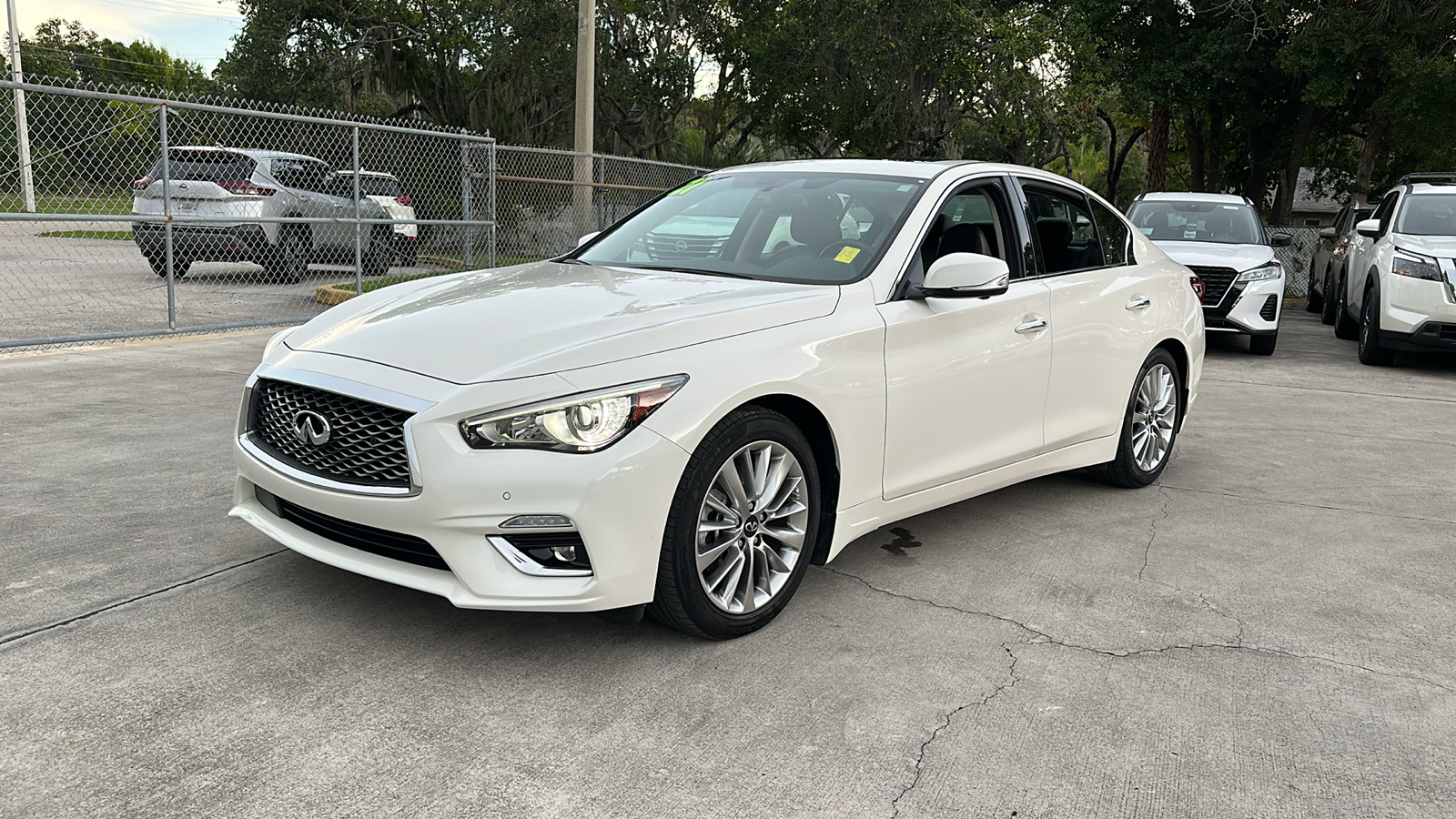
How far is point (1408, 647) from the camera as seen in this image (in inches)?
157

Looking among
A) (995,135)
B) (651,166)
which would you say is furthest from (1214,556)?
(995,135)

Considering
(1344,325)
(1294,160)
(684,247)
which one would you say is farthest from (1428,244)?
(1294,160)

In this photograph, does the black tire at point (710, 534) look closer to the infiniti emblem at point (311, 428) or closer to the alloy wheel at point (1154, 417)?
the infiniti emblem at point (311, 428)

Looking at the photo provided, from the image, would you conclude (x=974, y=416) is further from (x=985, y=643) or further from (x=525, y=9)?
(x=525, y=9)

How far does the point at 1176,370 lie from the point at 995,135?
19.6 meters

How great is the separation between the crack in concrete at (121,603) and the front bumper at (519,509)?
1.00m

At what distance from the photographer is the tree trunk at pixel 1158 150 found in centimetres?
2761

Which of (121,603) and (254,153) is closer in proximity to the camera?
(121,603)

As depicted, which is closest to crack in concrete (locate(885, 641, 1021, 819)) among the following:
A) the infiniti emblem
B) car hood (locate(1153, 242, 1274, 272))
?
the infiniti emblem

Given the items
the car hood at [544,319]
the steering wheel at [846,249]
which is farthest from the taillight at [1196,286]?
the car hood at [544,319]

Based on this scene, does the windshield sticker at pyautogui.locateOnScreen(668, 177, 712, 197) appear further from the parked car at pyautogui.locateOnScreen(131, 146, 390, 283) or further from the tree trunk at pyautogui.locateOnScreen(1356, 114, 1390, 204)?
the tree trunk at pyautogui.locateOnScreen(1356, 114, 1390, 204)

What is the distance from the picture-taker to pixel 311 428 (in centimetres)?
366

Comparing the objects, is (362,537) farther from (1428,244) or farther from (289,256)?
(1428,244)

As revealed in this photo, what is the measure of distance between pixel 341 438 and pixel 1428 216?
11468 mm
